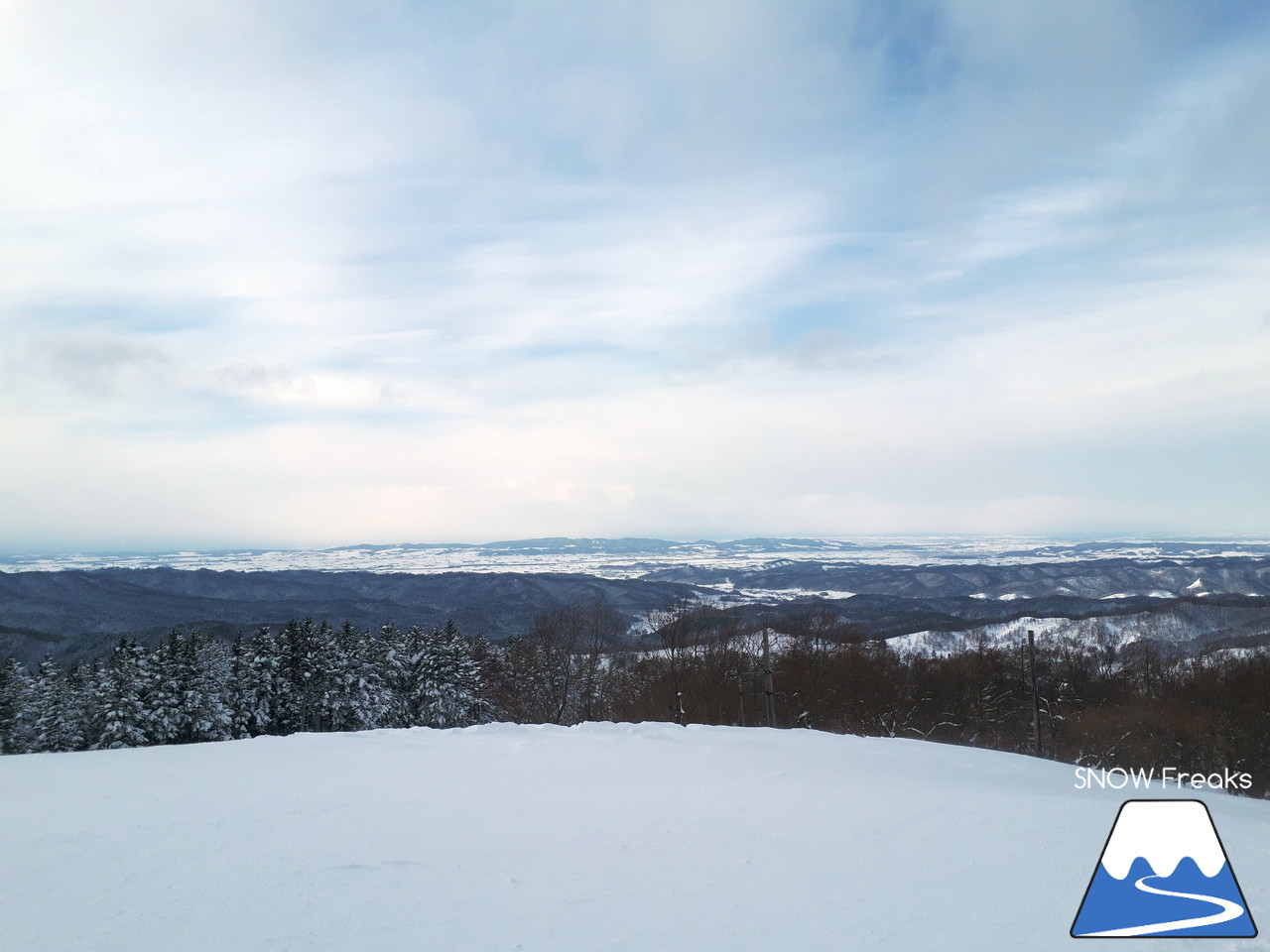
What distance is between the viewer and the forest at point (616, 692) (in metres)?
31.5

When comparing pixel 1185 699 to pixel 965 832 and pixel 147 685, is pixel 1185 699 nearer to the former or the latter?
pixel 965 832

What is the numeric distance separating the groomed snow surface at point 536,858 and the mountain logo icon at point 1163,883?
142mm

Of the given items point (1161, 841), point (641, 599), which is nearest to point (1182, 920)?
point (1161, 841)

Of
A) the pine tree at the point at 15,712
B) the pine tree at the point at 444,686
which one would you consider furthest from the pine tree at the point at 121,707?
the pine tree at the point at 444,686

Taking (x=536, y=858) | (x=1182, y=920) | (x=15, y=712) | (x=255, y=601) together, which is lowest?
(x=255, y=601)

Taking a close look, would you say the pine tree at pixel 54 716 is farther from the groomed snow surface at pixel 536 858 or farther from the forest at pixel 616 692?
the groomed snow surface at pixel 536 858

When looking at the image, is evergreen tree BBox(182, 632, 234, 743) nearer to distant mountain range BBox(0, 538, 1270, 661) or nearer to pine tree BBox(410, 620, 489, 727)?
pine tree BBox(410, 620, 489, 727)

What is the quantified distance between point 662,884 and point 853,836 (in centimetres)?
181

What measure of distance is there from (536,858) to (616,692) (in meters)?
35.5

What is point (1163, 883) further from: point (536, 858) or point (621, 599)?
point (621, 599)

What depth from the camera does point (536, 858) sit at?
17.3 ft

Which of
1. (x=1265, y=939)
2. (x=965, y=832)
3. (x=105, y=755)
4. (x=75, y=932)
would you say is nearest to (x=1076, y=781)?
(x=965, y=832)

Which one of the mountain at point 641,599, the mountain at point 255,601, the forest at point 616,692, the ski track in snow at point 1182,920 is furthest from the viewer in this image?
the mountain at point 255,601

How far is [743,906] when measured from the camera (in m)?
4.44
